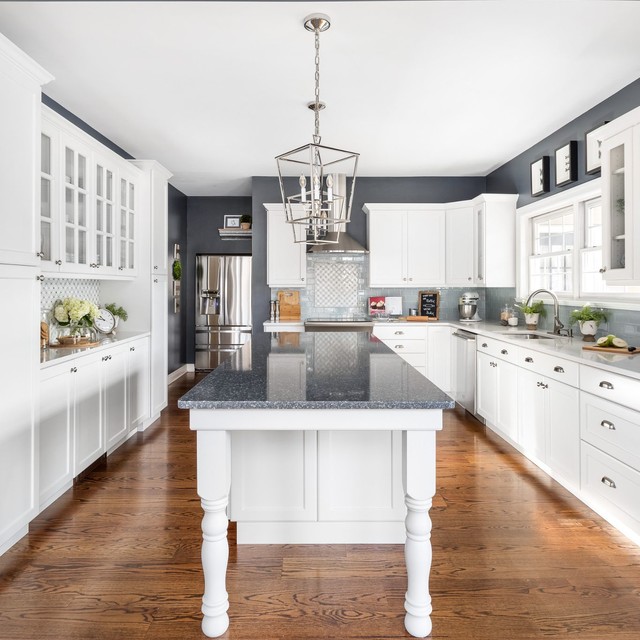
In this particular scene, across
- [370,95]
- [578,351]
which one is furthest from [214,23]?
[578,351]

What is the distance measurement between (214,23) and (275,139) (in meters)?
2.02

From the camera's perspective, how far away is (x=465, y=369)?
4988 mm

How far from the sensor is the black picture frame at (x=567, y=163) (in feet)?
13.5

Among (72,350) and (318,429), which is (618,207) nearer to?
(318,429)

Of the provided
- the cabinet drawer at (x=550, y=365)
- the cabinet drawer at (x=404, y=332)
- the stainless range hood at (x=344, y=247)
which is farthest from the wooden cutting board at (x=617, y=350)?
the stainless range hood at (x=344, y=247)

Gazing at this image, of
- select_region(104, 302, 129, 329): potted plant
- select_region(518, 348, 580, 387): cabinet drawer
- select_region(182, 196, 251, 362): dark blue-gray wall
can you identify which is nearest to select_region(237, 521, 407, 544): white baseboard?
select_region(518, 348, 580, 387): cabinet drawer

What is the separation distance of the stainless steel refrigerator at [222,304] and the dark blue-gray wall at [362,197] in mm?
1196

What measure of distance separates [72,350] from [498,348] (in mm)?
3248

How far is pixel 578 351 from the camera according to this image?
122 inches

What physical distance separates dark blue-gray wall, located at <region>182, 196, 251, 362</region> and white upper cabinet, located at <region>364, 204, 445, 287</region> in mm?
2403

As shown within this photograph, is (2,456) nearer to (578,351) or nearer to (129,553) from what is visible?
(129,553)

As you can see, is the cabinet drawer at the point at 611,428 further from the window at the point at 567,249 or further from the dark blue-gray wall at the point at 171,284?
the dark blue-gray wall at the point at 171,284

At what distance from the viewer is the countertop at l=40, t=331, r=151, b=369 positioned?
283 centimetres

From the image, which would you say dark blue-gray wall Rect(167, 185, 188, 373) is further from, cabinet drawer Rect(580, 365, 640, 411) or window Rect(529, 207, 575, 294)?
cabinet drawer Rect(580, 365, 640, 411)
